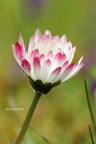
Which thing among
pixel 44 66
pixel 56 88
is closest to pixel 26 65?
pixel 44 66

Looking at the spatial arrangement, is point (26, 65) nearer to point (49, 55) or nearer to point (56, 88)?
point (49, 55)

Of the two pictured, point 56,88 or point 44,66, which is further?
point 56,88

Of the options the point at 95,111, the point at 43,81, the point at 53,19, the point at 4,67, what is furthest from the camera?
the point at 53,19

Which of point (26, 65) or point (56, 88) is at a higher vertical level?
point (26, 65)

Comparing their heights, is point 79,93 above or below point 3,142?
below

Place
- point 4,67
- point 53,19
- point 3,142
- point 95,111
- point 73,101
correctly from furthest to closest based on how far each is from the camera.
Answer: point 53,19
point 4,67
point 73,101
point 95,111
point 3,142

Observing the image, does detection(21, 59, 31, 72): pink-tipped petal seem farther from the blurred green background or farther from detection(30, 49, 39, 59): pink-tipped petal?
the blurred green background

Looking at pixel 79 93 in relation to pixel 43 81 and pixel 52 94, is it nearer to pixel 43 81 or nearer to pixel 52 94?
pixel 52 94

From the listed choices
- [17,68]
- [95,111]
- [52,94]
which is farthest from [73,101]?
[17,68]
